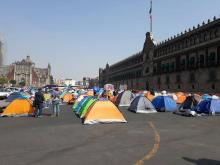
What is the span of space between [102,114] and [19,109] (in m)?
7.25

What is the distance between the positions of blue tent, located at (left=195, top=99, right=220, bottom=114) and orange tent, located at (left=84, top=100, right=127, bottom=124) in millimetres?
7891

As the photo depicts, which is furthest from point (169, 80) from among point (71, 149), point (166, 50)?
point (71, 149)

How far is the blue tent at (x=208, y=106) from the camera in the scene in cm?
2103

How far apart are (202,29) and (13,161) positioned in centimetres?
6170

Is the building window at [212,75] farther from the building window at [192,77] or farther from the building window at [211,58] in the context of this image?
the building window at [192,77]

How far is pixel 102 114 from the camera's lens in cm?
1600

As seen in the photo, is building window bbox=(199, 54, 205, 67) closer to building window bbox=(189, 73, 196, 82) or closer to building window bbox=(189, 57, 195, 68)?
building window bbox=(189, 57, 195, 68)

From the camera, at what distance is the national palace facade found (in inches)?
2333

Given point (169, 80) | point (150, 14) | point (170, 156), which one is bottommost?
point (170, 156)

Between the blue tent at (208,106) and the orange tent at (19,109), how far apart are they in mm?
12019

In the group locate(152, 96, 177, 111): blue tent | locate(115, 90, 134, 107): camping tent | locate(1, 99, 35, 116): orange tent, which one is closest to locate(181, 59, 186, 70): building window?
locate(115, 90, 134, 107): camping tent

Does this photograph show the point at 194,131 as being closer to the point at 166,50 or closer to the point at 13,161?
the point at 13,161

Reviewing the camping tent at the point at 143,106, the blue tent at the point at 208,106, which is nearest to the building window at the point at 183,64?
the camping tent at the point at 143,106

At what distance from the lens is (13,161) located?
7883 millimetres
